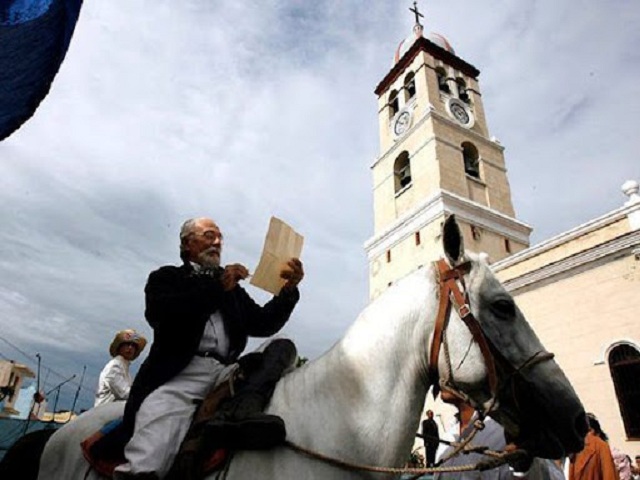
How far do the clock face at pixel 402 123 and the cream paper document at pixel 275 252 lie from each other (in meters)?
23.3

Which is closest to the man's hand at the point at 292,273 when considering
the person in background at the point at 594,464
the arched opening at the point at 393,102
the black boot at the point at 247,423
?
the black boot at the point at 247,423

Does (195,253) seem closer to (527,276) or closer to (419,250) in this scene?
(527,276)

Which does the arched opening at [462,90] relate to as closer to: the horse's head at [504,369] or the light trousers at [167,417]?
the horse's head at [504,369]

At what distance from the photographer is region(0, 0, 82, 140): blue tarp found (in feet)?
5.07

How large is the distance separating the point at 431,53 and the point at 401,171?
328 inches

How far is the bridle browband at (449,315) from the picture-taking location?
1789 mm

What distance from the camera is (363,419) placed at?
181 cm

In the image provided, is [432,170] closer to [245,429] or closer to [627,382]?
[627,382]

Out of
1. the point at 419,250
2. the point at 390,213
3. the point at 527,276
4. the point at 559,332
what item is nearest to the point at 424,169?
the point at 390,213

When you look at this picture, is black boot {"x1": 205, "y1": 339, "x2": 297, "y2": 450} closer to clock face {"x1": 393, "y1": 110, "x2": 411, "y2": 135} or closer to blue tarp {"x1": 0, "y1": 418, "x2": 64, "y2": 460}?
blue tarp {"x1": 0, "y1": 418, "x2": 64, "y2": 460}

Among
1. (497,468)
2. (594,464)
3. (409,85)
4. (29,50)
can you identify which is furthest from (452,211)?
(29,50)

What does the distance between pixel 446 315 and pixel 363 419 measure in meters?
0.59

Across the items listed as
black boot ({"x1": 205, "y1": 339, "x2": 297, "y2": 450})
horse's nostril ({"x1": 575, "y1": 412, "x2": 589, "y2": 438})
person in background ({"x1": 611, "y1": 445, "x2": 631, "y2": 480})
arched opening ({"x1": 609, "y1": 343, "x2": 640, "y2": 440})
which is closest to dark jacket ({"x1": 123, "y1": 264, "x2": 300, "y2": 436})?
black boot ({"x1": 205, "y1": 339, "x2": 297, "y2": 450})

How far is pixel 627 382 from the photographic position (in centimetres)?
1176
